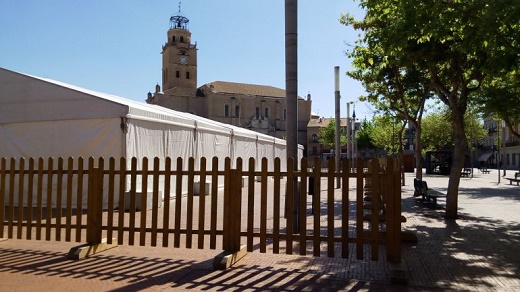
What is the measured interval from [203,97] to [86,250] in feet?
293

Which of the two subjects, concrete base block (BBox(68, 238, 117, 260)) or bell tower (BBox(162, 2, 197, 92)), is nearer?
concrete base block (BBox(68, 238, 117, 260))

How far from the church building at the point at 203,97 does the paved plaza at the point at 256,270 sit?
268ft

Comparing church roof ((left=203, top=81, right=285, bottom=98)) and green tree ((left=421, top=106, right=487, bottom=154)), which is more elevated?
church roof ((left=203, top=81, right=285, bottom=98))

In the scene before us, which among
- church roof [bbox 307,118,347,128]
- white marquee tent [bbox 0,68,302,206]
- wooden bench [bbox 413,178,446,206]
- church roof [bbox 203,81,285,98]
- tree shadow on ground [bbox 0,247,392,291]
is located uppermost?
church roof [bbox 203,81,285,98]

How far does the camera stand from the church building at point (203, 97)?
91.1 meters

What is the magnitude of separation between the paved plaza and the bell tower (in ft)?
284

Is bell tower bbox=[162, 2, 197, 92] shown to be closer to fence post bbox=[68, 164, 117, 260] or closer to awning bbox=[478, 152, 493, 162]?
awning bbox=[478, 152, 493, 162]

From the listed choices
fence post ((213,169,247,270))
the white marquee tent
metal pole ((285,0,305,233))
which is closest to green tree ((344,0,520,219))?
metal pole ((285,0,305,233))

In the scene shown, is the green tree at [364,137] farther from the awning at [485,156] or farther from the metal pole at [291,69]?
the metal pole at [291,69]

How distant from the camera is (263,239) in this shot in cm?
640

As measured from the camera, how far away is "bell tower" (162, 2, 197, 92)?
91.2 m

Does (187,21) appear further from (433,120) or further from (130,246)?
(130,246)

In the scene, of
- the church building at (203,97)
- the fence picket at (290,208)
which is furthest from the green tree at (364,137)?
the fence picket at (290,208)

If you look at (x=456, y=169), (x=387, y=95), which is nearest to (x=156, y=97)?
(x=387, y=95)
